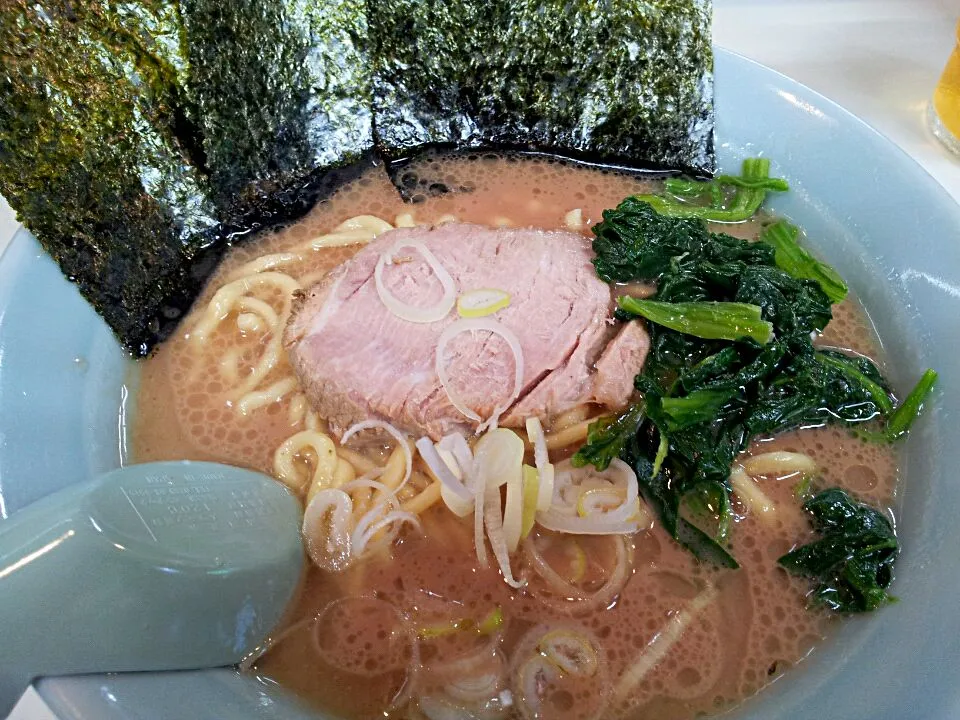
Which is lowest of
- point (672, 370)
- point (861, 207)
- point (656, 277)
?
A: point (672, 370)

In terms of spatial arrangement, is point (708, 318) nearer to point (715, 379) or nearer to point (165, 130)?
point (715, 379)

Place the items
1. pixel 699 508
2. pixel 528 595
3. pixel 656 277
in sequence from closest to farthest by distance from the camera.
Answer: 1. pixel 528 595
2. pixel 699 508
3. pixel 656 277

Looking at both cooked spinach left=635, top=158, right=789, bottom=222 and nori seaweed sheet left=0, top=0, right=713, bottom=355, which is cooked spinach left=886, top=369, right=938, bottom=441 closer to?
cooked spinach left=635, top=158, right=789, bottom=222

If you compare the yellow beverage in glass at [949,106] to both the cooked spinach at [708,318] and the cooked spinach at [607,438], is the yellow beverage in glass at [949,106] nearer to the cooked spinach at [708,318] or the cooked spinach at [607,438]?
the cooked spinach at [708,318]

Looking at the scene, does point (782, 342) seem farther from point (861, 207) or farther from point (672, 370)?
point (861, 207)

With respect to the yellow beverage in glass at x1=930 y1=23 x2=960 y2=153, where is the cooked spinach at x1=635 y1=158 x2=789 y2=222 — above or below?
below

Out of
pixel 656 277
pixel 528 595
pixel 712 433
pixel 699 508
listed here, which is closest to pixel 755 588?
pixel 699 508

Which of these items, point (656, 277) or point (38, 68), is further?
point (656, 277)

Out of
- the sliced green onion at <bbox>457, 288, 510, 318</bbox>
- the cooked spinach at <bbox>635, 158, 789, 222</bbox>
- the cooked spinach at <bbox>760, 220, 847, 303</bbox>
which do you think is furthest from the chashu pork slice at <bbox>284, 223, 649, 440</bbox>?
the cooked spinach at <bbox>760, 220, 847, 303</bbox>
